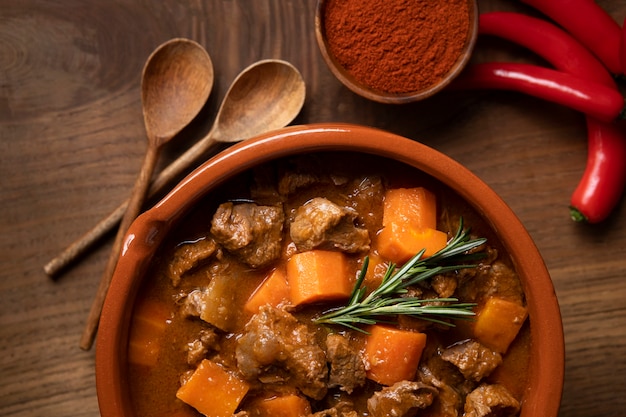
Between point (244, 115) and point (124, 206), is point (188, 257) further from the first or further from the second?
point (244, 115)

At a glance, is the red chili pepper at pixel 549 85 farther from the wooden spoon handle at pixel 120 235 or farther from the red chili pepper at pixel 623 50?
the wooden spoon handle at pixel 120 235

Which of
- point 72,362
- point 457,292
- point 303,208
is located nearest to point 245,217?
point 303,208

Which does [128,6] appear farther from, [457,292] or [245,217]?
[457,292]

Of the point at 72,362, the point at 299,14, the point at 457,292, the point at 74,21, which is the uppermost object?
the point at 299,14

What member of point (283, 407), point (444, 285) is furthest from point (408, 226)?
point (283, 407)

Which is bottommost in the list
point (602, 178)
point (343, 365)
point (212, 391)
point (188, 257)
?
point (212, 391)

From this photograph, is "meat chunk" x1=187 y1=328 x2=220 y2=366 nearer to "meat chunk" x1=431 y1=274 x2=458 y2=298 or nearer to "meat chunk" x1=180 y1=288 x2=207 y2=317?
"meat chunk" x1=180 y1=288 x2=207 y2=317

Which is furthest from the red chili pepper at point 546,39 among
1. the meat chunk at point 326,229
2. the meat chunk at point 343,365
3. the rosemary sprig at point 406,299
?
the meat chunk at point 343,365
